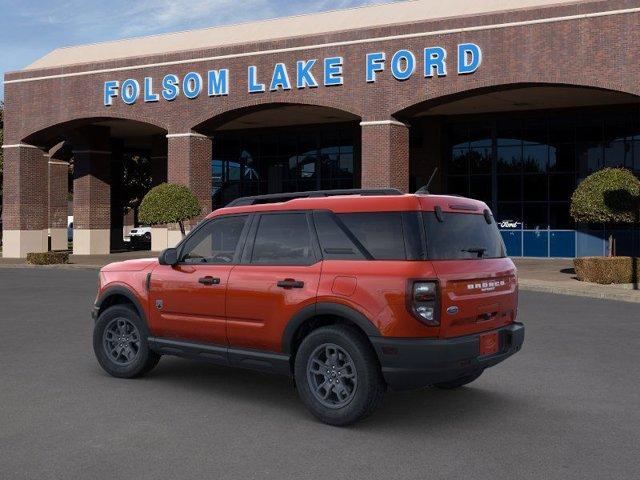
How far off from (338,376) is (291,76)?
78.8 ft

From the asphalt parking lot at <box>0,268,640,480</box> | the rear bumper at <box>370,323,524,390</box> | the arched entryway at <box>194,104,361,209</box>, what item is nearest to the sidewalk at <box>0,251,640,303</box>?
the asphalt parking lot at <box>0,268,640,480</box>

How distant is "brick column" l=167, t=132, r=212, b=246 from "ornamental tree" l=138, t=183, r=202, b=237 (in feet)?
7.63

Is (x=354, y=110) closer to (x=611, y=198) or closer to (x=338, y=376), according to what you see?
(x=611, y=198)

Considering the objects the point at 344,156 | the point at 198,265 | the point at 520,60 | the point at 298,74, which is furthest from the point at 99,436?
the point at 344,156

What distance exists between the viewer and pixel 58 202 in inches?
1596

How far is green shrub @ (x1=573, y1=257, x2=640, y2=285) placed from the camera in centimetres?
1992

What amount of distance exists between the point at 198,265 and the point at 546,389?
369 centimetres

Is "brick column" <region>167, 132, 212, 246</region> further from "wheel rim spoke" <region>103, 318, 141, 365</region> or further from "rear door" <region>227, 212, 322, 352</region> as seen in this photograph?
"rear door" <region>227, 212, 322, 352</region>

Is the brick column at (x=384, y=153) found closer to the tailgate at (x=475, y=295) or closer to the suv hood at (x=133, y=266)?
the suv hood at (x=133, y=266)

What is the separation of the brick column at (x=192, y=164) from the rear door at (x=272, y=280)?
25.1m

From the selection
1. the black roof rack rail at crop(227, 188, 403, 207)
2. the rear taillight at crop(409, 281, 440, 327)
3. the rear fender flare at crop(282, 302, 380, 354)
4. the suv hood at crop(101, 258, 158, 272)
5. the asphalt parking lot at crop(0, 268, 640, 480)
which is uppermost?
the black roof rack rail at crop(227, 188, 403, 207)

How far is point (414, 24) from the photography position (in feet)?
87.2

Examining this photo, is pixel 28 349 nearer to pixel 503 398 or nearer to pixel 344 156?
pixel 503 398

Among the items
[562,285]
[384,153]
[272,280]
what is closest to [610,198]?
[562,285]
